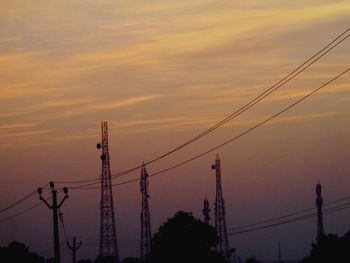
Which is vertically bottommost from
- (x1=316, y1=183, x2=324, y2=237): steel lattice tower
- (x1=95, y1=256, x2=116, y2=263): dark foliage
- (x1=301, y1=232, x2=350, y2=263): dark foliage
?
(x1=301, y1=232, x2=350, y2=263): dark foliage

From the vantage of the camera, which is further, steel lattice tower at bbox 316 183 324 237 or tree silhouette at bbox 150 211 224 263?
steel lattice tower at bbox 316 183 324 237

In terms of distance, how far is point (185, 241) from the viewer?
7675cm

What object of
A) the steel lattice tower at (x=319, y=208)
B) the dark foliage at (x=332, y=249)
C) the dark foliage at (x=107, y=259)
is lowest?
the dark foliage at (x=332, y=249)

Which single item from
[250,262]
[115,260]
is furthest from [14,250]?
[250,262]

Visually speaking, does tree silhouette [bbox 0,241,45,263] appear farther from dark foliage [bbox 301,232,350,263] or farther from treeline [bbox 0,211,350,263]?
dark foliage [bbox 301,232,350,263]

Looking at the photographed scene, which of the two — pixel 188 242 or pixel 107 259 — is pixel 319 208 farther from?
pixel 107 259

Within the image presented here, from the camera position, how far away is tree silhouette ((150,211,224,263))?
75.9 metres

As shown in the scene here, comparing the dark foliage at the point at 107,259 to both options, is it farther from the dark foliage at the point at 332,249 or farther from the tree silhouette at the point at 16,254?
the dark foliage at the point at 332,249

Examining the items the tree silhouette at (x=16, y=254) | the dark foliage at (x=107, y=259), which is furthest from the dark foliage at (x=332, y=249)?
the tree silhouette at (x=16, y=254)

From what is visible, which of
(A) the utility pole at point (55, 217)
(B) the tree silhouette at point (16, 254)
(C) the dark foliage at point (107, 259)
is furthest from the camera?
(B) the tree silhouette at point (16, 254)

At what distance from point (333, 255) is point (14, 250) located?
44525 mm

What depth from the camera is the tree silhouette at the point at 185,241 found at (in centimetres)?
7588

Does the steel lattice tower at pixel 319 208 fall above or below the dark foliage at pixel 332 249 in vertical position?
above

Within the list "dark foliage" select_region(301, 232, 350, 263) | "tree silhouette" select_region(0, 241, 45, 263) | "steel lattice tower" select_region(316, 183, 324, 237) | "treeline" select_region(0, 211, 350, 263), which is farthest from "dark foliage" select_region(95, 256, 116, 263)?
"dark foliage" select_region(301, 232, 350, 263)
